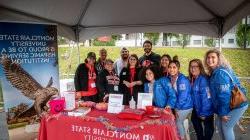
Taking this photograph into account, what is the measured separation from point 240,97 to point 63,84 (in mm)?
3750

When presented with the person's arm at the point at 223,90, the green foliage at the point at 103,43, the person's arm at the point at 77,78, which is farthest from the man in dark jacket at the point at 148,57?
the green foliage at the point at 103,43

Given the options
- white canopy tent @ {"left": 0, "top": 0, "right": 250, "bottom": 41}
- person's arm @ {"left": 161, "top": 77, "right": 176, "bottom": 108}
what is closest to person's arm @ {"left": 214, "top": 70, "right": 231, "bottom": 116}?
person's arm @ {"left": 161, "top": 77, "right": 176, "bottom": 108}

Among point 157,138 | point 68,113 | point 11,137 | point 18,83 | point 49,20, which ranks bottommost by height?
point 11,137

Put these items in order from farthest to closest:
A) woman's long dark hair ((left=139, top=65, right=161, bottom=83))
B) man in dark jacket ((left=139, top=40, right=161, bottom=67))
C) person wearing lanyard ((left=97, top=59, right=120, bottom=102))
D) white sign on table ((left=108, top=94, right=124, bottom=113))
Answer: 1. man in dark jacket ((left=139, top=40, right=161, bottom=67))
2. person wearing lanyard ((left=97, top=59, right=120, bottom=102))
3. woman's long dark hair ((left=139, top=65, right=161, bottom=83))
4. white sign on table ((left=108, top=94, right=124, bottom=113))

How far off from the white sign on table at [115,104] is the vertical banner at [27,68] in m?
1.70

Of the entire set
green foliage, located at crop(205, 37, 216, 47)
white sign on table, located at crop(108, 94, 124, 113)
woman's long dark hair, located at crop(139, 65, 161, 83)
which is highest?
green foliage, located at crop(205, 37, 216, 47)

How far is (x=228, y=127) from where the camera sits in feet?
10.9

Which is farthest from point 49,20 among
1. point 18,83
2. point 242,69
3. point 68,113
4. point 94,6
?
point 242,69

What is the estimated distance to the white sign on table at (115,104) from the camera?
3.00 metres

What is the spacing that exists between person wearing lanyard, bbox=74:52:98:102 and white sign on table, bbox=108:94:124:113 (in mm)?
1817

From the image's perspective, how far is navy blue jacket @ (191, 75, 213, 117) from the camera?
3414 millimetres

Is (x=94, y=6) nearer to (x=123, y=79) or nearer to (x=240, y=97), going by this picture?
(x=123, y=79)

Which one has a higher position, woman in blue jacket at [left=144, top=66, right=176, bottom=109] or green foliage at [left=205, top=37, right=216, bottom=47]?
green foliage at [left=205, top=37, right=216, bottom=47]

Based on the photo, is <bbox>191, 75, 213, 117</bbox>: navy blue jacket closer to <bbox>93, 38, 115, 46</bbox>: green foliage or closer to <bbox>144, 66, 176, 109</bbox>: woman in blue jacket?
<bbox>144, 66, 176, 109</bbox>: woman in blue jacket
